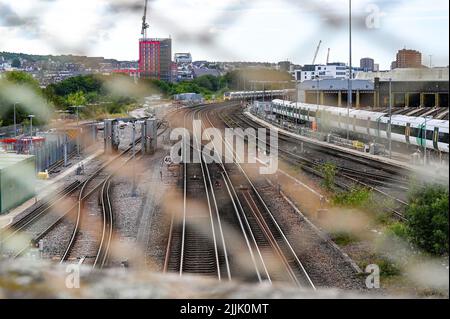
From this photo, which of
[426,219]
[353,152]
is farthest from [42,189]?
[426,219]

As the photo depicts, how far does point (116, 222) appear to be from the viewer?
9.33 metres

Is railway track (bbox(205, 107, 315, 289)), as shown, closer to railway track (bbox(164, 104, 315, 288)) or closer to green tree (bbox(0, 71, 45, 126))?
railway track (bbox(164, 104, 315, 288))

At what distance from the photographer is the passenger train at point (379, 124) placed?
532 inches

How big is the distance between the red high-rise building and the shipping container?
9.61ft

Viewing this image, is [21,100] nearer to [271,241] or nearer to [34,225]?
[34,225]

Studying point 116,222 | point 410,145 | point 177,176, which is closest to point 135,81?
point 177,176

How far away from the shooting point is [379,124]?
1834cm

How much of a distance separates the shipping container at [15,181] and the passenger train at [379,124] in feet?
23.0

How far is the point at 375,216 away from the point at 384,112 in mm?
10928

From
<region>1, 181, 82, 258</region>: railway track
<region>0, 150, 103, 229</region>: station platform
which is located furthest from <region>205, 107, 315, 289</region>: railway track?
<region>0, 150, 103, 229</region>: station platform

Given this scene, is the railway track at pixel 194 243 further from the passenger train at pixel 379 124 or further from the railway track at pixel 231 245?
the passenger train at pixel 379 124

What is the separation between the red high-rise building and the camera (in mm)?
9391

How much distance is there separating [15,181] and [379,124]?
36.8 ft

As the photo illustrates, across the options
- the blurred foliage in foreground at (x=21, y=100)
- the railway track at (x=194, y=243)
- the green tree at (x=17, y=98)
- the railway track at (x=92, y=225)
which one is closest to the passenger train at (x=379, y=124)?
the railway track at (x=194, y=243)
